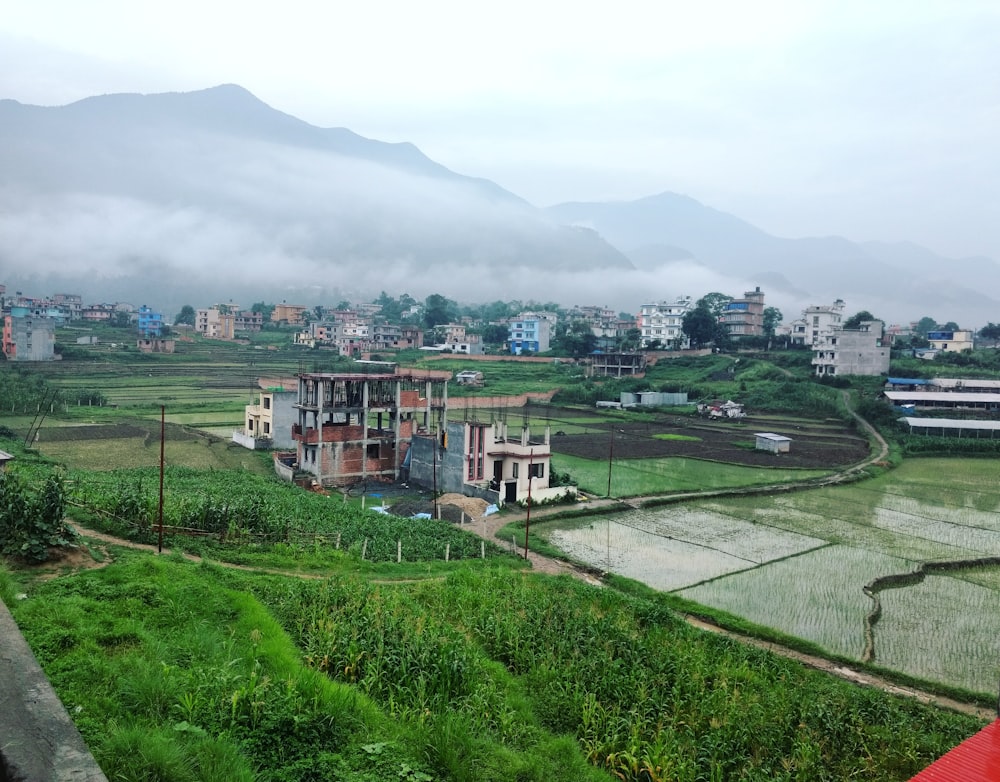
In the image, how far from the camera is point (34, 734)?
550cm

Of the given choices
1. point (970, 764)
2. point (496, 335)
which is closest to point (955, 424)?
point (970, 764)

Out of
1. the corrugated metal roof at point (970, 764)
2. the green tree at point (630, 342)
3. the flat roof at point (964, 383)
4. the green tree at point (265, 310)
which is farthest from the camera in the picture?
the green tree at point (265, 310)

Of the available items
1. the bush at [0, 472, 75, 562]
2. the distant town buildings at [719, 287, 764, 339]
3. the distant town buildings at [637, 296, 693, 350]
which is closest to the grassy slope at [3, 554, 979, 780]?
the bush at [0, 472, 75, 562]

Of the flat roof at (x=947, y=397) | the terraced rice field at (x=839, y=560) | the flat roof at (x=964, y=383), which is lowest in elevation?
the terraced rice field at (x=839, y=560)

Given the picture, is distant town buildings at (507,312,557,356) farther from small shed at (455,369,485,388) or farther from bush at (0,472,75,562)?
bush at (0,472,75,562)

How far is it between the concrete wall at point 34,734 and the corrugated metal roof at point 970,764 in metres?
7.09

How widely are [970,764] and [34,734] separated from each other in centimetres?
831

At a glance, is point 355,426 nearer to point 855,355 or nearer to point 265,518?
point 265,518

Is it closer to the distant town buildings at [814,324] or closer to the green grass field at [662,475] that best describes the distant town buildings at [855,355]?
the distant town buildings at [814,324]

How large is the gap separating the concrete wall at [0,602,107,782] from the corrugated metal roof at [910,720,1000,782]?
709 cm

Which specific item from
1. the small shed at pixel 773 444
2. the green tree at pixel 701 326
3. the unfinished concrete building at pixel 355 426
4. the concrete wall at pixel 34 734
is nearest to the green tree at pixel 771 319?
the green tree at pixel 701 326

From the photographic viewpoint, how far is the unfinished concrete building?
2775 cm

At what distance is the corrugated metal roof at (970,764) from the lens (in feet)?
22.8

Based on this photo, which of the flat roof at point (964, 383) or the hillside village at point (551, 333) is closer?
the flat roof at point (964, 383)
